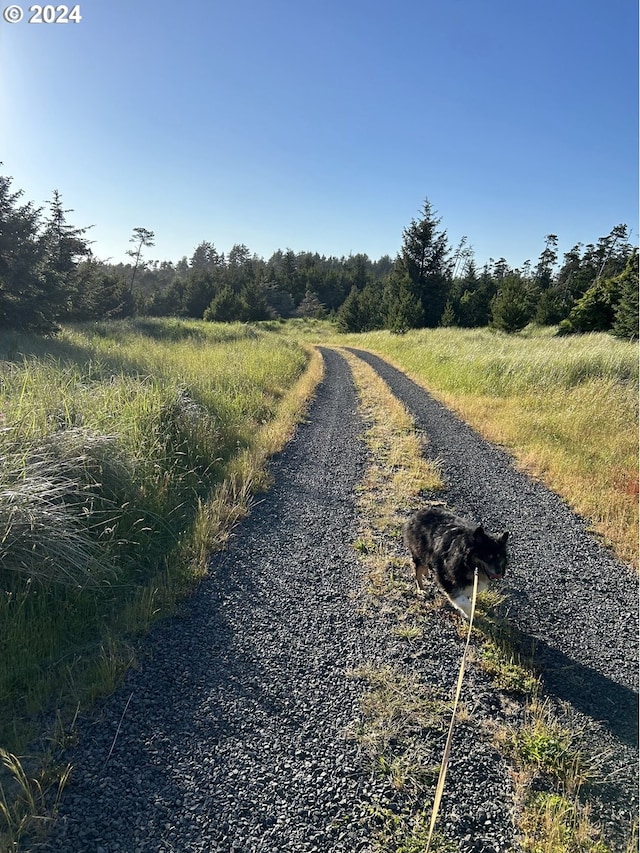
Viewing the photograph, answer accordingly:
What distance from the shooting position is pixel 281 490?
5.16 metres

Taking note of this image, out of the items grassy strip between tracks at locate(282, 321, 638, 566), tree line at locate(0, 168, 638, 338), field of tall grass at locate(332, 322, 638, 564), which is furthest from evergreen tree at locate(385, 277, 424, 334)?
field of tall grass at locate(332, 322, 638, 564)

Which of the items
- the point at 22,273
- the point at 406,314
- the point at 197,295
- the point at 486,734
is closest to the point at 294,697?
the point at 486,734

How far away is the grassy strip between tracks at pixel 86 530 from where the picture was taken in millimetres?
2145

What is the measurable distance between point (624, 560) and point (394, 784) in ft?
10.5

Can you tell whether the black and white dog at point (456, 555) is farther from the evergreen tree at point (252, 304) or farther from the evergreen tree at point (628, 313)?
the evergreen tree at point (252, 304)

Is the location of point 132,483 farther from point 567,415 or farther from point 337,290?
point 337,290

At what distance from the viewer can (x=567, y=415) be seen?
724 cm

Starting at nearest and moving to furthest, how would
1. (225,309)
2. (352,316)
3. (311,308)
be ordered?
(352,316), (225,309), (311,308)

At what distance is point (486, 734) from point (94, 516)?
3.27m

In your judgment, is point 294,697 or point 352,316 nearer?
point 294,697

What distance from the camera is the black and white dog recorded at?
2746mm

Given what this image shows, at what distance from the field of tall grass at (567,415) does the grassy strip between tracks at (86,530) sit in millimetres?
3957

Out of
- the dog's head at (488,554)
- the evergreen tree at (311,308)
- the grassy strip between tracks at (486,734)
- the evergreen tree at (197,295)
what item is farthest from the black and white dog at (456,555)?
the evergreen tree at (311,308)

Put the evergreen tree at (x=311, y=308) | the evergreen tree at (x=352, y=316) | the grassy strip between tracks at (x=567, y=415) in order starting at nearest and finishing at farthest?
the grassy strip between tracks at (x=567, y=415) → the evergreen tree at (x=352, y=316) → the evergreen tree at (x=311, y=308)
